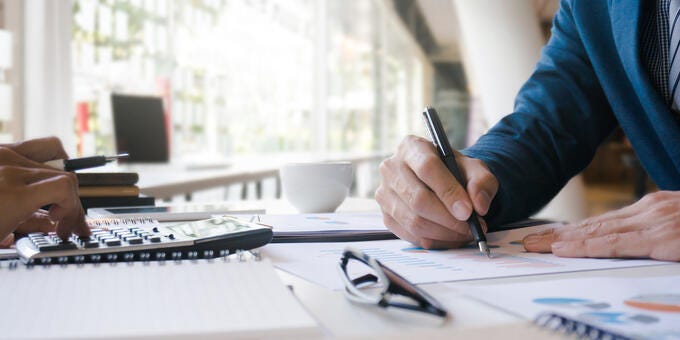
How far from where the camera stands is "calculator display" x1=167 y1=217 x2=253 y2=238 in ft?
2.08

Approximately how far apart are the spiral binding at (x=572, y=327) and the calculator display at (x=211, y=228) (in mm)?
340

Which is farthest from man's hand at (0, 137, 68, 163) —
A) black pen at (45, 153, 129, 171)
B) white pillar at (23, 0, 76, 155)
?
white pillar at (23, 0, 76, 155)

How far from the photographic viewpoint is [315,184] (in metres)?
1.13

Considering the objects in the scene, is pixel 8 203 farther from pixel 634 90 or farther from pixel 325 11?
pixel 325 11

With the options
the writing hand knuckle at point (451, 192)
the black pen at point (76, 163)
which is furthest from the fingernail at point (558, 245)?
the black pen at point (76, 163)

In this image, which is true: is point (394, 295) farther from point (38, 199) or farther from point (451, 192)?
point (38, 199)

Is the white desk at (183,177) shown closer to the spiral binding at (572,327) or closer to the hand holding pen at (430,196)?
the hand holding pen at (430,196)

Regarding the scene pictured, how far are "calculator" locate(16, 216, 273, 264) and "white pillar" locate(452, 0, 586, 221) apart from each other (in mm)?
4242

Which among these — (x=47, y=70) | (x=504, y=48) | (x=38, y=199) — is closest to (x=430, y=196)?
(x=38, y=199)

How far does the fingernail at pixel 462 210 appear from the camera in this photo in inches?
26.1

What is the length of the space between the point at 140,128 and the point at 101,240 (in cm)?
223

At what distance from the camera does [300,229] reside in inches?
34.0

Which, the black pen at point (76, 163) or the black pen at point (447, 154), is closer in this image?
the black pen at point (447, 154)

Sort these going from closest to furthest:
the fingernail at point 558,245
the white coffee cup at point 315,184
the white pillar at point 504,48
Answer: the fingernail at point 558,245
the white coffee cup at point 315,184
the white pillar at point 504,48
